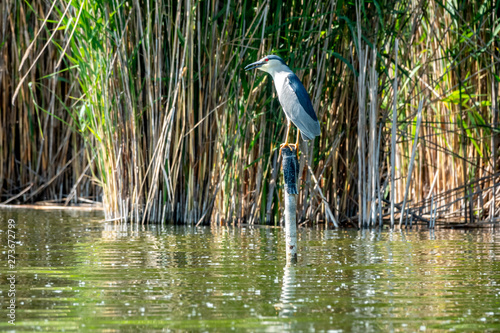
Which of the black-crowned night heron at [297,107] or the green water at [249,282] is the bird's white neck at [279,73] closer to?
the black-crowned night heron at [297,107]

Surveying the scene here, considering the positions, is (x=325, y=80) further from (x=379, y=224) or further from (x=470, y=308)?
(x=470, y=308)

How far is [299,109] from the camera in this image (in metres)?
4.18

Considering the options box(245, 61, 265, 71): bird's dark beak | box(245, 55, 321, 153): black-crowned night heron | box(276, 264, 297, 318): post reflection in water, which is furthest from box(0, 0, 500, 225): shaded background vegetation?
Result: box(276, 264, 297, 318): post reflection in water

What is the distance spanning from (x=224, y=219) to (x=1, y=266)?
2.25 meters

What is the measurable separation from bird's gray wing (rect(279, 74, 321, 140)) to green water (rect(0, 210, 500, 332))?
28.5 inches

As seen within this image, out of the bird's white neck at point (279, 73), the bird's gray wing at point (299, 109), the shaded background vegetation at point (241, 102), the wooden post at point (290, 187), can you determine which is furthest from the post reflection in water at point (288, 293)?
the shaded background vegetation at point (241, 102)

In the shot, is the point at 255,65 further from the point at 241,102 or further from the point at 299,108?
the point at 241,102

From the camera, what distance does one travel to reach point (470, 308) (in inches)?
99.4

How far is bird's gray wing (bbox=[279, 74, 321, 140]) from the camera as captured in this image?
4.19 meters

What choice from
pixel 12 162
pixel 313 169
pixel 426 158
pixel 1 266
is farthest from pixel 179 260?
pixel 12 162

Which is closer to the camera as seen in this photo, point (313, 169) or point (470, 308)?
point (470, 308)

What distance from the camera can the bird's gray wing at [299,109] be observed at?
4.19 metres

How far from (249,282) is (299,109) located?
1.45m

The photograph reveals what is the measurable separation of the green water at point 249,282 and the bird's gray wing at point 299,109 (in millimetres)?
724
